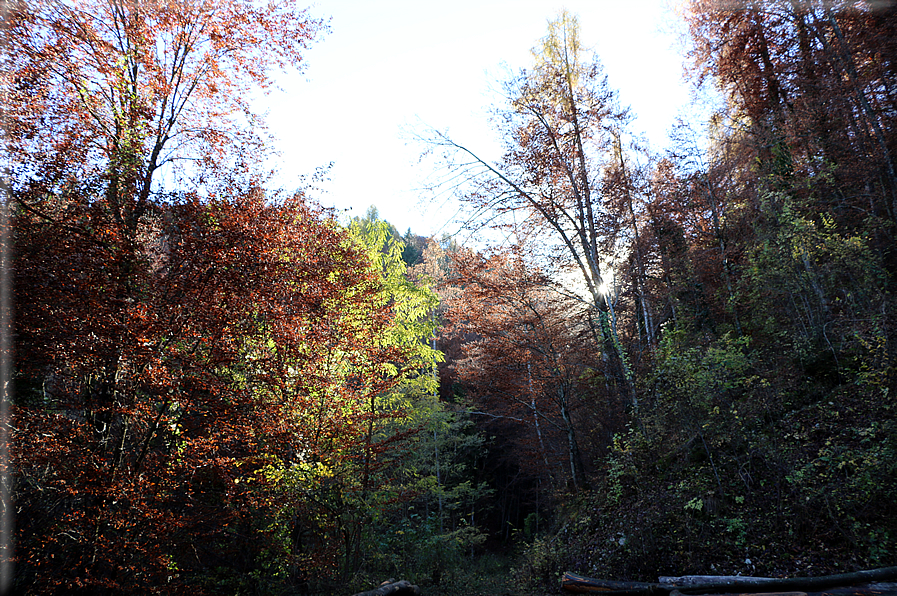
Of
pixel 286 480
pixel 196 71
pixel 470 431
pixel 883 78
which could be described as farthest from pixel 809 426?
pixel 470 431

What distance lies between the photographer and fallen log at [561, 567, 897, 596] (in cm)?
379

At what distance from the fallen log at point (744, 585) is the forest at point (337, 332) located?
1.75 ft

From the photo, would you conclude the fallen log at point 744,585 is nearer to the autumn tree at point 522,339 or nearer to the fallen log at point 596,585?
the fallen log at point 596,585

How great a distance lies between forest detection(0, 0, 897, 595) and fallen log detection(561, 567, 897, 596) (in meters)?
0.53

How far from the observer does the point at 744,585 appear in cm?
434

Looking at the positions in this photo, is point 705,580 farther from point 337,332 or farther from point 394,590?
point 337,332

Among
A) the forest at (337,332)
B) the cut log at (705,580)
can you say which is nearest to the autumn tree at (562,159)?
the forest at (337,332)

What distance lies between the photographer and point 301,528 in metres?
6.99

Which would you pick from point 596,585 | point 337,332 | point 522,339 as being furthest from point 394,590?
point 522,339

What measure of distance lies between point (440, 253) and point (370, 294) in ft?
52.8

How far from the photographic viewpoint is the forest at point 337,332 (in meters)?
4.96

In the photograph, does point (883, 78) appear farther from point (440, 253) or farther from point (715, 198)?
point (440, 253)

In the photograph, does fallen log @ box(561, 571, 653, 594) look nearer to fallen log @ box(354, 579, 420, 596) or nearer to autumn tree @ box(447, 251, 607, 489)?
fallen log @ box(354, 579, 420, 596)

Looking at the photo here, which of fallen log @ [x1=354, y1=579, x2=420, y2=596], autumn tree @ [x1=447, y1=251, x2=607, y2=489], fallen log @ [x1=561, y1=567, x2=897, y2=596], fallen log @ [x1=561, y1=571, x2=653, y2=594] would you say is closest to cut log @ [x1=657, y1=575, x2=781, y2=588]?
fallen log @ [x1=561, y1=567, x2=897, y2=596]
